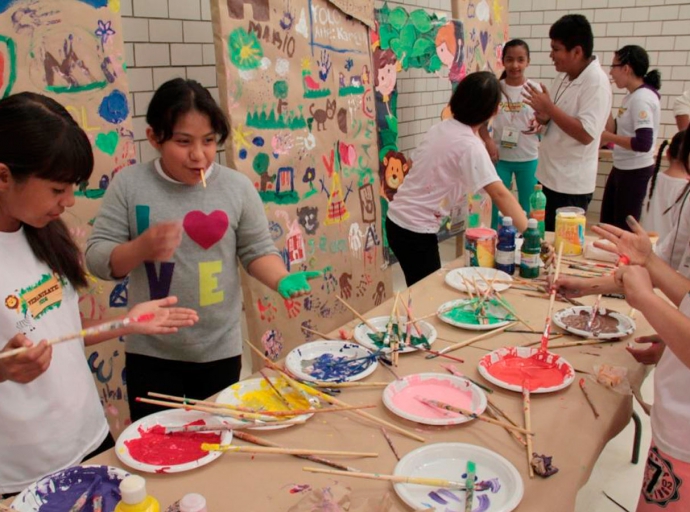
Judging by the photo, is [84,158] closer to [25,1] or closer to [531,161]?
[25,1]

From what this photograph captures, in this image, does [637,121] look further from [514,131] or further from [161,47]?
[161,47]

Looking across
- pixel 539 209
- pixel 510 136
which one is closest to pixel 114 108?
pixel 539 209

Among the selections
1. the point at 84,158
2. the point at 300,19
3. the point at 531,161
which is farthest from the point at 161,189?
the point at 531,161

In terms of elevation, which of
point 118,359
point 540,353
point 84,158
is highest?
point 84,158

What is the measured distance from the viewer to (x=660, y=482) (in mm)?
1436

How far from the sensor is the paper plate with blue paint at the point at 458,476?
4.00 feet

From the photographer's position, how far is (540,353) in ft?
5.98

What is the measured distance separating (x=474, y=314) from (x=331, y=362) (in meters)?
0.64

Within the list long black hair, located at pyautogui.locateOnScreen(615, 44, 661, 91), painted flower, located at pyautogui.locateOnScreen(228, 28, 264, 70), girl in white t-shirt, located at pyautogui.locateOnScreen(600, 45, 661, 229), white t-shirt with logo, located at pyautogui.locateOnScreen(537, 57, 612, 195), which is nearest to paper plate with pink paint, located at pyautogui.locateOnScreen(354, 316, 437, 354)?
painted flower, located at pyautogui.locateOnScreen(228, 28, 264, 70)

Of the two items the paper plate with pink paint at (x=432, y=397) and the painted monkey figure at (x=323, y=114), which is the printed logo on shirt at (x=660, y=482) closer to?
the paper plate with pink paint at (x=432, y=397)

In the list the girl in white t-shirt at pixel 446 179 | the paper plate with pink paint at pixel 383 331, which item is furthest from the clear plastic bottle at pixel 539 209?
the paper plate with pink paint at pixel 383 331

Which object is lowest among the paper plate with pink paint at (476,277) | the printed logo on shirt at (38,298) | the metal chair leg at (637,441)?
the metal chair leg at (637,441)

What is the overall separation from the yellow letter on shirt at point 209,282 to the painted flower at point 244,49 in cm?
131

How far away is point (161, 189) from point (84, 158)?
1.43 ft
